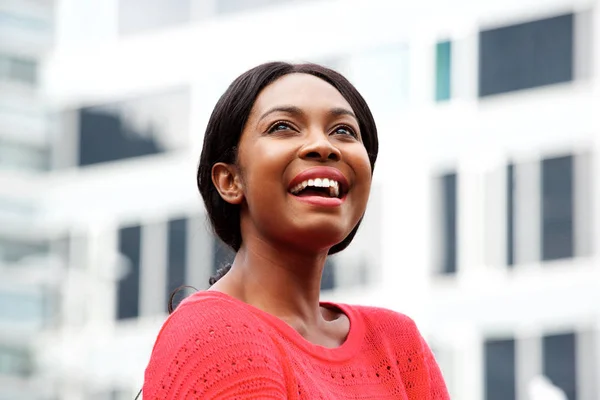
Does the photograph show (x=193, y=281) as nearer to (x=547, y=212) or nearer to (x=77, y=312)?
(x=77, y=312)

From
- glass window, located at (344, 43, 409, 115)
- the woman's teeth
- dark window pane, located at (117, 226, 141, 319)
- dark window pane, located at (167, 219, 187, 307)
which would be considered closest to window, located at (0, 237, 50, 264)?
dark window pane, located at (117, 226, 141, 319)

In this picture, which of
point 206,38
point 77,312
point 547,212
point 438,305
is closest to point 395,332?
point 547,212

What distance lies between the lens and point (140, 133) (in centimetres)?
2803

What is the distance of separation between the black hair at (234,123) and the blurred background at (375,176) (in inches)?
612

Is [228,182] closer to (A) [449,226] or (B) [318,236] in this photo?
(B) [318,236]

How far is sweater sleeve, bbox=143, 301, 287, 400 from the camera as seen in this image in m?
2.80

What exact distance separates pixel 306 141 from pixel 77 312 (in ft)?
88.8

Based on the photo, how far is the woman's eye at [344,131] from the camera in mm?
3040

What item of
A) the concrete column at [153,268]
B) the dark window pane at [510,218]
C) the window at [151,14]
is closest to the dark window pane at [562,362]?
the dark window pane at [510,218]

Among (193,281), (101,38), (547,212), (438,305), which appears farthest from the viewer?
(101,38)

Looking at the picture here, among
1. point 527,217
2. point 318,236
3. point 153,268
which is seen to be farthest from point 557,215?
point 318,236

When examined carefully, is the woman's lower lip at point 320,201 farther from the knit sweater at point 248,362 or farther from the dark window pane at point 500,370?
the dark window pane at point 500,370

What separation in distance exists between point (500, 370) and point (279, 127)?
19773 millimetres

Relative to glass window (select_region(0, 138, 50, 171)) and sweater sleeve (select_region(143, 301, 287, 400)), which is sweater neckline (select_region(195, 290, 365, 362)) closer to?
sweater sleeve (select_region(143, 301, 287, 400))
